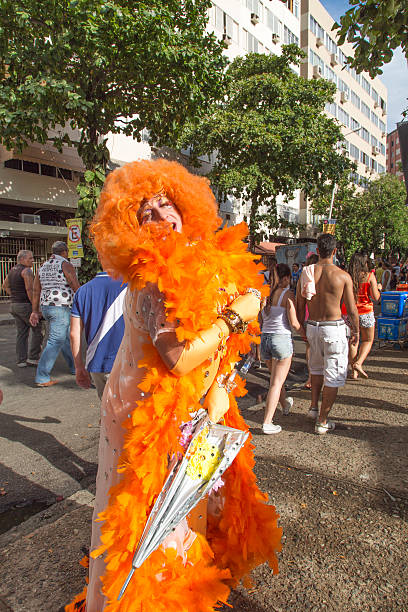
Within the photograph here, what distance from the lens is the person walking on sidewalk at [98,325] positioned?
3.06 m

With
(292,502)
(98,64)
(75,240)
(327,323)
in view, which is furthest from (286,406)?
(98,64)

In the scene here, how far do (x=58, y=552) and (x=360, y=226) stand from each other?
3234 centimetres

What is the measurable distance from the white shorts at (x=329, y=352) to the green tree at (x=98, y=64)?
20.8 ft

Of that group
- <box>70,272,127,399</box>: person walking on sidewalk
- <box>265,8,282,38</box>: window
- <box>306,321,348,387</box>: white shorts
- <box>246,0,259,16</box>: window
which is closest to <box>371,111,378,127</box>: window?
<box>265,8,282,38</box>: window

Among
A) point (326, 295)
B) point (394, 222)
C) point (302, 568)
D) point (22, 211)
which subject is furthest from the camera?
point (394, 222)

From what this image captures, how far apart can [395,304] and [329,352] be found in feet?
17.2

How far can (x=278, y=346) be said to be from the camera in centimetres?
434

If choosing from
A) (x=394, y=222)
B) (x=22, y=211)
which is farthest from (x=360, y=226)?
(x=22, y=211)

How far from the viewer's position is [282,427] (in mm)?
4285

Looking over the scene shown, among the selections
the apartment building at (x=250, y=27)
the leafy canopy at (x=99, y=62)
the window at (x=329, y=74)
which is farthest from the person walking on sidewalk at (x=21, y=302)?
the window at (x=329, y=74)

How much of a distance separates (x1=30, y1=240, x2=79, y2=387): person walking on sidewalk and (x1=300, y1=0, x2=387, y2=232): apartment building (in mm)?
21656

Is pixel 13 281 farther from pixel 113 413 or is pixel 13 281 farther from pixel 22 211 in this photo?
pixel 22 211

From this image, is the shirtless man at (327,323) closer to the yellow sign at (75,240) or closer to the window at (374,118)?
the yellow sign at (75,240)

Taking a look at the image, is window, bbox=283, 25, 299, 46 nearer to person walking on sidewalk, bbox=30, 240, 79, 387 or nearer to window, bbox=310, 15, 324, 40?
window, bbox=310, 15, 324, 40
